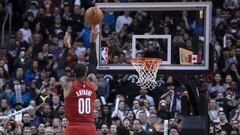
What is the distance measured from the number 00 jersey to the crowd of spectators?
129 inches

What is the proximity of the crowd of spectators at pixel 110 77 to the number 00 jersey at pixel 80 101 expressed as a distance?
3.29 meters

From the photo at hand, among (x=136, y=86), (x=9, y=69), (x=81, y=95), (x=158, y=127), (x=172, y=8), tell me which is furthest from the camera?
(x=9, y=69)

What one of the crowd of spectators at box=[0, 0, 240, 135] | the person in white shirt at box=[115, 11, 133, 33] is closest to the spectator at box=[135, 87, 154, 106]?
the crowd of spectators at box=[0, 0, 240, 135]

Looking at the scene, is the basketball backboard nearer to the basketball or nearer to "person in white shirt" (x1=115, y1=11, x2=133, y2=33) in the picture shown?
the basketball

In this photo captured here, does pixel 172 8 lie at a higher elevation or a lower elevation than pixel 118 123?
higher

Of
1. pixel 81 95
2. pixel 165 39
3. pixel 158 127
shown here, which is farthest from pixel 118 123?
pixel 81 95

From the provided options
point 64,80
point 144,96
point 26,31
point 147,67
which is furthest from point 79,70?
point 26,31

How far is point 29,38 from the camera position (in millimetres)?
20453

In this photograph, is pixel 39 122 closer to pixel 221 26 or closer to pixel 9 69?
pixel 9 69

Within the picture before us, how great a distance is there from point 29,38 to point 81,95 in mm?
10612

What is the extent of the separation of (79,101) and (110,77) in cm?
834

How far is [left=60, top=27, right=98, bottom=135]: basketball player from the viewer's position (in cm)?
1005

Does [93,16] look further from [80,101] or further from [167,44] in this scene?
[167,44]

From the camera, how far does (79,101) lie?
1005cm
